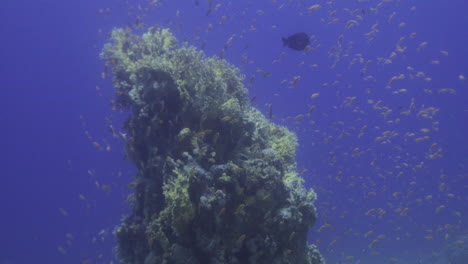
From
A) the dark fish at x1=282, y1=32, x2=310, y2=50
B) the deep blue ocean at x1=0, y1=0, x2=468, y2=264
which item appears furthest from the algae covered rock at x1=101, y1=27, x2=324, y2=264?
the deep blue ocean at x1=0, y1=0, x2=468, y2=264

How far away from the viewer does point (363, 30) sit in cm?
10594

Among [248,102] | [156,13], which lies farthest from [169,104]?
[156,13]

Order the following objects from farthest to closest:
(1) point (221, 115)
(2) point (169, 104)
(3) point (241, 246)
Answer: (2) point (169, 104) < (1) point (221, 115) < (3) point (241, 246)

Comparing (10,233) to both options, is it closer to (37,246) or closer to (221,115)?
(37,246)

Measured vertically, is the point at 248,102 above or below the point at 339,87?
below

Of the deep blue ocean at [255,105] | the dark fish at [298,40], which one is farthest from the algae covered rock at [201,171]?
the deep blue ocean at [255,105]

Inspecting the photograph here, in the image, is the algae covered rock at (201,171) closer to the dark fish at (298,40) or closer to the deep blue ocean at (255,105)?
the dark fish at (298,40)

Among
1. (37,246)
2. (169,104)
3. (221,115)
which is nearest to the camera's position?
(221,115)

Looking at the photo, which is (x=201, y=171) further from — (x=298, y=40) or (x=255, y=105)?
(x=255, y=105)

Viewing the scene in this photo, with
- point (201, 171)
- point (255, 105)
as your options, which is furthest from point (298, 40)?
point (255, 105)

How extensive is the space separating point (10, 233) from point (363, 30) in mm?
106094

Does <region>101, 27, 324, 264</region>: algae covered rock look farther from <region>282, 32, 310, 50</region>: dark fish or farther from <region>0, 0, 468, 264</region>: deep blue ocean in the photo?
<region>0, 0, 468, 264</region>: deep blue ocean

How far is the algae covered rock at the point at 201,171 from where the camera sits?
19.2ft

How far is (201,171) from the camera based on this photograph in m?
6.12
